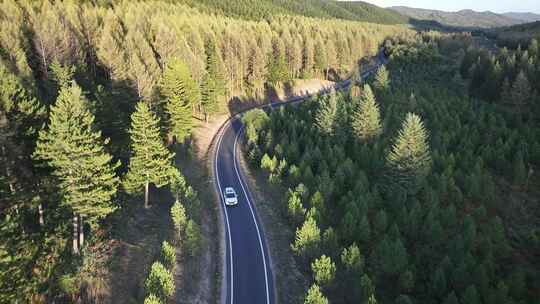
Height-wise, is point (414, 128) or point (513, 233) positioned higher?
point (414, 128)

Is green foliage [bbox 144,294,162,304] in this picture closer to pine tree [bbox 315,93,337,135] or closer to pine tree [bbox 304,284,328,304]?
pine tree [bbox 304,284,328,304]

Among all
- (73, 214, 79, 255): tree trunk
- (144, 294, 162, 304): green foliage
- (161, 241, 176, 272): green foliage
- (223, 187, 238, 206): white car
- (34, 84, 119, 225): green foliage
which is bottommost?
(223, 187, 238, 206): white car

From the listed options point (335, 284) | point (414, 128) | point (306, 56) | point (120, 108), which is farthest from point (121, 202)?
point (306, 56)

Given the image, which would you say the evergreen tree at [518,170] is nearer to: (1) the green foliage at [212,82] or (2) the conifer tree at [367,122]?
(2) the conifer tree at [367,122]

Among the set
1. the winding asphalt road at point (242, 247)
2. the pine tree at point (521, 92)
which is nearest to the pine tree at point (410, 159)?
the winding asphalt road at point (242, 247)

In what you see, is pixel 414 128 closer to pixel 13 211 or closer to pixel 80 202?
pixel 80 202

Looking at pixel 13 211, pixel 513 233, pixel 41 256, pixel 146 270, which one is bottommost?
pixel 513 233

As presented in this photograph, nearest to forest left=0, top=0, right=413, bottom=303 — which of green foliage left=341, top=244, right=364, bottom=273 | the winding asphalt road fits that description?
the winding asphalt road
